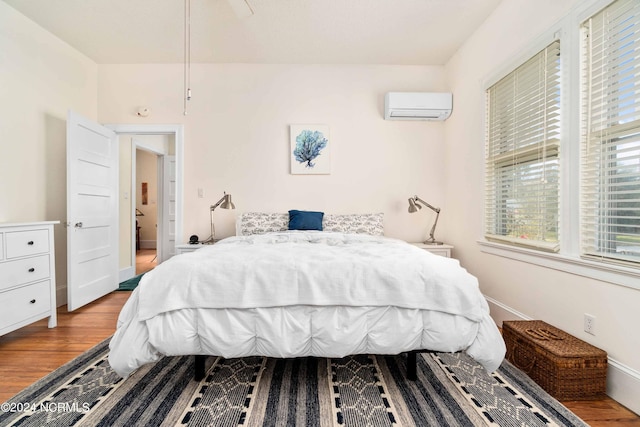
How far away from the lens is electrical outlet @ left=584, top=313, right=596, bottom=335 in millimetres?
1640

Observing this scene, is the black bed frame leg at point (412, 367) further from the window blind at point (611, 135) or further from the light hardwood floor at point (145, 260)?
the light hardwood floor at point (145, 260)

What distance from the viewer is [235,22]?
2.71m

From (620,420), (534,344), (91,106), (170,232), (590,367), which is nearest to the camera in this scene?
(620,420)

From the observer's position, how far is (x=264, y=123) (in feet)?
11.5

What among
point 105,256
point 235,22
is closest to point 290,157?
point 235,22

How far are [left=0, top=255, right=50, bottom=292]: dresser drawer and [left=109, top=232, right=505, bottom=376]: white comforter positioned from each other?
1.42 m

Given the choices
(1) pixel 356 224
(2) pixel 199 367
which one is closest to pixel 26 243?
(2) pixel 199 367

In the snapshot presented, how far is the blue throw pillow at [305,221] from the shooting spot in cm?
308

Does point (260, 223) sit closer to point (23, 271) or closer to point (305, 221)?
point (305, 221)

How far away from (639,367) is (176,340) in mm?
2258

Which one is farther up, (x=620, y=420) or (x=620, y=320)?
(x=620, y=320)

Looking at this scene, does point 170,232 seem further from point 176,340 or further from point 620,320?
point 620,320

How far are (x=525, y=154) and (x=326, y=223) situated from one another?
1.91 metres

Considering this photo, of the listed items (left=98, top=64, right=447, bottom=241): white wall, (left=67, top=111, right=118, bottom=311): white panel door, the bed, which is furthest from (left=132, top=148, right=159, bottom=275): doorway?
the bed
